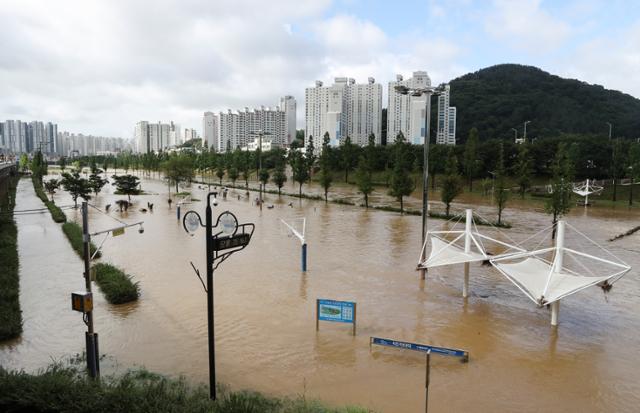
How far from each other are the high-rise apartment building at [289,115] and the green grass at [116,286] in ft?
551

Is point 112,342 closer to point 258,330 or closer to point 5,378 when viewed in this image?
point 258,330

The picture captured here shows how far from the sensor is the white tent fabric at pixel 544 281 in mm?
11789

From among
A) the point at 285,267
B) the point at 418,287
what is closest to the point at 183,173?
the point at 285,267

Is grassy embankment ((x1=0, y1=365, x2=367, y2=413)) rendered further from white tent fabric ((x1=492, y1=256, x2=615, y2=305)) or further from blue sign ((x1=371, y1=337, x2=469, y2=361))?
white tent fabric ((x1=492, y1=256, x2=615, y2=305))

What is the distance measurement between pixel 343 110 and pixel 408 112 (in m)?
22.5

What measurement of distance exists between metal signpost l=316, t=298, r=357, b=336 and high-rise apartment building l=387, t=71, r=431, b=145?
9341cm

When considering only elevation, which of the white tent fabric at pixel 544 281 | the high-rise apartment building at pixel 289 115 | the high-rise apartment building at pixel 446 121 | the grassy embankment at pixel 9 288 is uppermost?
the high-rise apartment building at pixel 289 115

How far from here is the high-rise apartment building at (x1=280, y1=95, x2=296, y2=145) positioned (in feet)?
610

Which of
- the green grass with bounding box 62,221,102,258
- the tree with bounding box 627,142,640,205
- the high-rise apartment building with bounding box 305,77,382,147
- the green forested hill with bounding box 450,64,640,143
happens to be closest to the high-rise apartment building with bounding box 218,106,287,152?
the high-rise apartment building with bounding box 305,77,382,147

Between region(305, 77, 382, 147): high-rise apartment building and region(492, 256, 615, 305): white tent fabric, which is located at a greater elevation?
region(305, 77, 382, 147): high-rise apartment building

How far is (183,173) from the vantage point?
61094 millimetres

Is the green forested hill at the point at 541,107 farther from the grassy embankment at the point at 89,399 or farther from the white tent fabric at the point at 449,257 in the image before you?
the grassy embankment at the point at 89,399

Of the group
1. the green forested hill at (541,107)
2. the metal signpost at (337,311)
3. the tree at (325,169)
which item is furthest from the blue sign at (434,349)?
the green forested hill at (541,107)

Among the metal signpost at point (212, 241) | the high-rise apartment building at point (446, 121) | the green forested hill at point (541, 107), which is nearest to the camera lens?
the metal signpost at point (212, 241)
